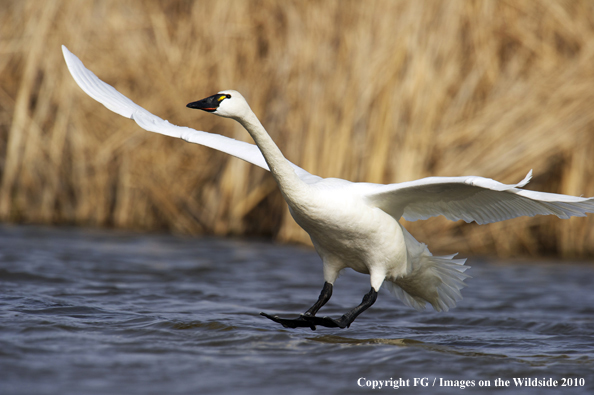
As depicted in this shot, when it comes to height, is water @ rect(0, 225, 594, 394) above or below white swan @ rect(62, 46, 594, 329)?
below

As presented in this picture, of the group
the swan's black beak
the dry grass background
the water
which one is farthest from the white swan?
the dry grass background

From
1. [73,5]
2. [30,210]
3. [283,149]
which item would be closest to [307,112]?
[283,149]

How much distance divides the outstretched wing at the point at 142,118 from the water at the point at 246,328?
4.25ft

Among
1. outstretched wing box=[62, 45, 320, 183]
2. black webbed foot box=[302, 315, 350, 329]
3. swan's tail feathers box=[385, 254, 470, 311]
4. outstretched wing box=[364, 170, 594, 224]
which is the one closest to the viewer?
outstretched wing box=[364, 170, 594, 224]

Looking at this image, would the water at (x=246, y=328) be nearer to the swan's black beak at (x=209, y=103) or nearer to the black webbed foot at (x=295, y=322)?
the black webbed foot at (x=295, y=322)

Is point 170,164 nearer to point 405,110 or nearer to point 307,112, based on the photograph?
point 307,112

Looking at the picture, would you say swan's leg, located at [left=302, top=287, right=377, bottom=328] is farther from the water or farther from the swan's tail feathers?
the swan's tail feathers

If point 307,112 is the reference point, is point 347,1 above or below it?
above

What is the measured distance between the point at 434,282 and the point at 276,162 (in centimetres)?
187

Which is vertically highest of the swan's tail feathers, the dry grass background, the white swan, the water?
the dry grass background

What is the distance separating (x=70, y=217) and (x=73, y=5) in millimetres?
2916

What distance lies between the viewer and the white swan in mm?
4488

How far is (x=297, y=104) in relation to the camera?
29.6 ft

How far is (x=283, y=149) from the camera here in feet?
29.9
